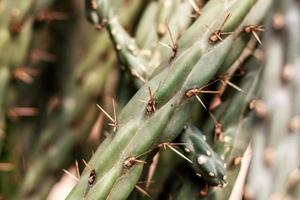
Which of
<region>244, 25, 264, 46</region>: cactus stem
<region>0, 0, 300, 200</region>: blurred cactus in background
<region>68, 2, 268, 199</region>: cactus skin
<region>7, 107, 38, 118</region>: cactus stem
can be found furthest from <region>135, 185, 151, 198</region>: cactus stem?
<region>7, 107, 38, 118</region>: cactus stem

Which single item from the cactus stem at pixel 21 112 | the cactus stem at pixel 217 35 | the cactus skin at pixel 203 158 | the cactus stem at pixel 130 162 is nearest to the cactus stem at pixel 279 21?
the cactus stem at pixel 217 35

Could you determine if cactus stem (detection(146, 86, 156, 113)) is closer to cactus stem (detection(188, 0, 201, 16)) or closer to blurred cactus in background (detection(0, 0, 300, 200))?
blurred cactus in background (detection(0, 0, 300, 200))

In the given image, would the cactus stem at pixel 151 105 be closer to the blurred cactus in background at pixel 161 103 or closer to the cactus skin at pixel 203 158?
the blurred cactus in background at pixel 161 103

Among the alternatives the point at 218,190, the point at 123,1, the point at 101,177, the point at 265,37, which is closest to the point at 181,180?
the point at 218,190

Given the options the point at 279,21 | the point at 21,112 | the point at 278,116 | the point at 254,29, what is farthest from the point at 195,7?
the point at 21,112

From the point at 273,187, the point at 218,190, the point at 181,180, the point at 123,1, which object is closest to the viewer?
the point at 273,187

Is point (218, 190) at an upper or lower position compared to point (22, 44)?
lower

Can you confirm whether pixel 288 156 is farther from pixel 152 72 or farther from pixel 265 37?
Result: pixel 152 72

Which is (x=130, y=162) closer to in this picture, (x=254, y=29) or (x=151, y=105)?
(x=151, y=105)
